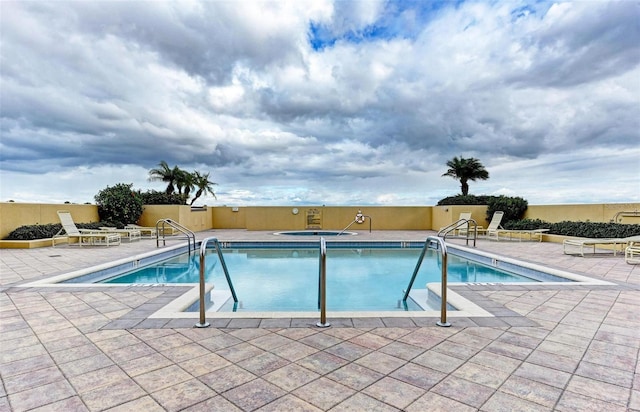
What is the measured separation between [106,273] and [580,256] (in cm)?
1026

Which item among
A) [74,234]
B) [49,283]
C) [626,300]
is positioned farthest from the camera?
[74,234]

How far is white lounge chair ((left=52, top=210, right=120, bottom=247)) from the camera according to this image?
9708mm

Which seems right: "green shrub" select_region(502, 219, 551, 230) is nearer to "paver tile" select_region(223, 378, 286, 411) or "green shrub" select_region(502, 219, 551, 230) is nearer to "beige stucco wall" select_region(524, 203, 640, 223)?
"beige stucco wall" select_region(524, 203, 640, 223)

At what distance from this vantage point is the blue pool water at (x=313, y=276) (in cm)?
536

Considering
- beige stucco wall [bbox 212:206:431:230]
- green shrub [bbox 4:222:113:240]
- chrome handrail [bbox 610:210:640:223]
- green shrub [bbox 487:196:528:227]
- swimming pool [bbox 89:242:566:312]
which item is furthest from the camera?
beige stucco wall [bbox 212:206:431:230]

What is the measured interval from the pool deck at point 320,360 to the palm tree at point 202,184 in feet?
72.9

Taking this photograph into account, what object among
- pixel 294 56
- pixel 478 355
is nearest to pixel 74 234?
pixel 294 56

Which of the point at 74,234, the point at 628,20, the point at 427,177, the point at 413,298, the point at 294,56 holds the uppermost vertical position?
the point at 294,56

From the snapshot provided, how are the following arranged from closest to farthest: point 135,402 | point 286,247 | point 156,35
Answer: point 135,402 → point 156,35 → point 286,247

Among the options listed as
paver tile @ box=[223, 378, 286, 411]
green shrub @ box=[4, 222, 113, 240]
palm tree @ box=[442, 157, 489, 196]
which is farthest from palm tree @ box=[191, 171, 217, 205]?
paver tile @ box=[223, 378, 286, 411]

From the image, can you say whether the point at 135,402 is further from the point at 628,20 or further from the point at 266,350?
the point at 628,20

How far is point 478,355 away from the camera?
247 centimetres

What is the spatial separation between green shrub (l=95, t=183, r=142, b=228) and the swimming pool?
6.03m

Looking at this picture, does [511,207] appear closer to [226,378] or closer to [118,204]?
[226,378]
